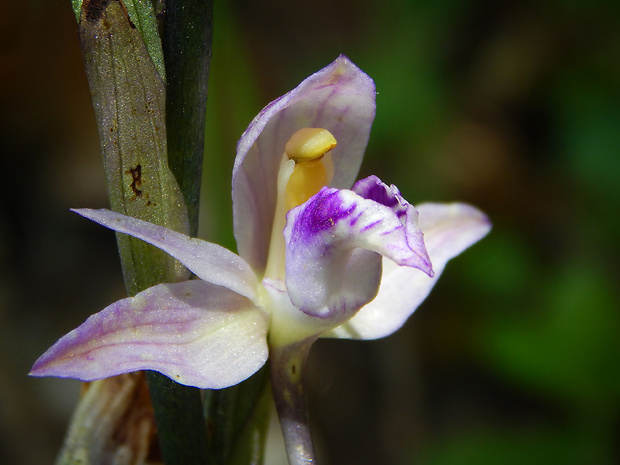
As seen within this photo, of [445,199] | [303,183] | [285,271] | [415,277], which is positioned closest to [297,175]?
[303,183]

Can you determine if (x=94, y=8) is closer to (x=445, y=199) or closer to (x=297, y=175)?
(x=297, y=175)

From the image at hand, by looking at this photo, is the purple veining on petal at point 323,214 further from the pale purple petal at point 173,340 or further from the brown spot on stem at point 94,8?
the brown spot on stem at point 94,8

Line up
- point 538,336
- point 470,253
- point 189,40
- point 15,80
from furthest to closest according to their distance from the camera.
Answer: point 15,80 → point 470,253 → point 538,336 → point 189,40

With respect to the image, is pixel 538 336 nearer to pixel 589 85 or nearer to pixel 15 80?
pixel 589 85

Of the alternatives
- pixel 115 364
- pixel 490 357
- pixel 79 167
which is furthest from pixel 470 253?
pixel 115 364

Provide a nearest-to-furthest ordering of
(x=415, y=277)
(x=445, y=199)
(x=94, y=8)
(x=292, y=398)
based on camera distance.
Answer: (x=94, y=8) < (x=292, y=398) < (x=415, y=277) < (x=445, y=199)

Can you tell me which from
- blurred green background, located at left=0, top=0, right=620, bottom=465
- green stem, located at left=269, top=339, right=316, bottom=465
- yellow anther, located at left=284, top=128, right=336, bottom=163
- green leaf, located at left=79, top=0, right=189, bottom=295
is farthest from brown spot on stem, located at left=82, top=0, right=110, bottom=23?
blurred green background, located at left=0, top=0, right=620, bottom=465

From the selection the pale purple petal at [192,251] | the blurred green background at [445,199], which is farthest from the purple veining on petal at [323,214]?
the blurred green background at [445,199]

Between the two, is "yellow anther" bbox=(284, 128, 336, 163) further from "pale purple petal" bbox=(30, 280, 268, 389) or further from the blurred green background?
the blurred green background
